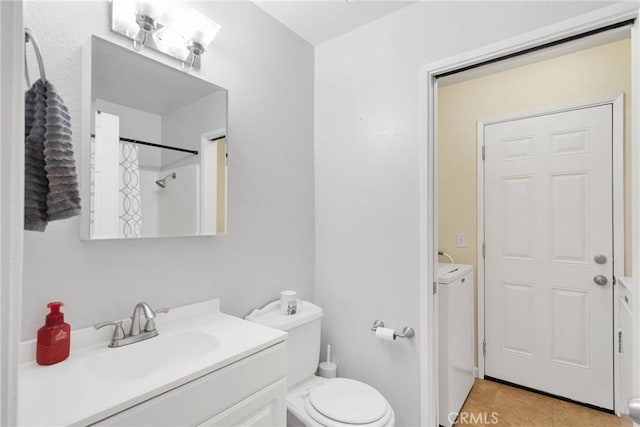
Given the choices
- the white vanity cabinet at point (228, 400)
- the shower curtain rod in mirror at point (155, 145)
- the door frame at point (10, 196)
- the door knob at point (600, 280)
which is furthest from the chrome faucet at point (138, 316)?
the door knob at point (600, 280)

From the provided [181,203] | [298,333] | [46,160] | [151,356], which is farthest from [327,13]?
[151,356]

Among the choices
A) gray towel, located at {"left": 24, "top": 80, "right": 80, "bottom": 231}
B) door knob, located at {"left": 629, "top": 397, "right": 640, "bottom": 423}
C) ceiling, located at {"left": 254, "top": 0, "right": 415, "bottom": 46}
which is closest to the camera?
door knob, located at {"left": 629, "top": 397, "right": 640, "bottom": 423}

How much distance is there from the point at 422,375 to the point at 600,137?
1.93m

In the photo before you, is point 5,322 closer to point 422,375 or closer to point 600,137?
point 422,375

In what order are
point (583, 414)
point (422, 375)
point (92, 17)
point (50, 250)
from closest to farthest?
1. point (50, 250)
2. point (92, 17)
3. point (422, 375)
4. point (583, 414)

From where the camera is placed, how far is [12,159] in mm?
300

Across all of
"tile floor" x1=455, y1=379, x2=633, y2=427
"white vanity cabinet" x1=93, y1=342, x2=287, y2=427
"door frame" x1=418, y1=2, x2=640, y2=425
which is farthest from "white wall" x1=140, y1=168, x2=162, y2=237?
"tile floor" x1=455, y1=379, x2=633, y2=427

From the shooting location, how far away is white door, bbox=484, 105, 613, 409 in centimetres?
208

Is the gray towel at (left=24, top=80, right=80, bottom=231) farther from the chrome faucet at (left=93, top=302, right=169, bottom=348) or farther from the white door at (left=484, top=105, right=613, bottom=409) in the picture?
the white door at (left=484, top=105, right=613, bottom=409)

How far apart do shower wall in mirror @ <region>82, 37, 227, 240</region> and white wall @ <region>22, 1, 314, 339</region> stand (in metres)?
0.05

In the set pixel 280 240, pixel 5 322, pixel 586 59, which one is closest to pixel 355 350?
pixel 280 240

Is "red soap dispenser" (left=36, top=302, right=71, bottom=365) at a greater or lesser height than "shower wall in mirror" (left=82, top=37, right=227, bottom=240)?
lesser

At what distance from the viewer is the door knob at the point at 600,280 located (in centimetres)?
A: 206

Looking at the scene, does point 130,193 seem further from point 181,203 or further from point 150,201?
point 181,203
